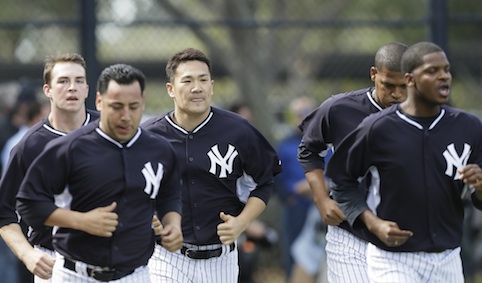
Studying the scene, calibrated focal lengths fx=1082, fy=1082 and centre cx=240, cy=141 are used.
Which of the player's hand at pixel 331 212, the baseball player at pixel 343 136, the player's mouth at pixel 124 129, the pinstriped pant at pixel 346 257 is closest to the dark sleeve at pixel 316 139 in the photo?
the baseball player at pixel 343 136

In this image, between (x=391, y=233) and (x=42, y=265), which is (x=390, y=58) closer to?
(x=391, y=233)

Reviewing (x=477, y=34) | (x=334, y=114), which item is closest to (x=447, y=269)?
(x=334, y=114)

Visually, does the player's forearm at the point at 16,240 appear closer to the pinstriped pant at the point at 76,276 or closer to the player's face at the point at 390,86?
the pinstriped pant at the point at 76,276

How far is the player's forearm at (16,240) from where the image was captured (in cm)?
629

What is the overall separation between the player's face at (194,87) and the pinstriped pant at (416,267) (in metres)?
1.56

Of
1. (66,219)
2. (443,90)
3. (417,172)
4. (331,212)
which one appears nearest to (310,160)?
(331,212)

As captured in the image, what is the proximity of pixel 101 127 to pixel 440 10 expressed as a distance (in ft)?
17.8

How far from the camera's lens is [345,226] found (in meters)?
7.08

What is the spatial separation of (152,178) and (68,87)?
4.02 feet

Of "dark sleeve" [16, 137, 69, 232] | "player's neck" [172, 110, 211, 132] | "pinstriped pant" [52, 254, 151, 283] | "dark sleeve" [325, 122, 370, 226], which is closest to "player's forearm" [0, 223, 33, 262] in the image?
"pinstriped pant" [52, 254, 151, 283]

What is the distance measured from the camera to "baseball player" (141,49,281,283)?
23.1ft

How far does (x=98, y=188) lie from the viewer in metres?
5.83

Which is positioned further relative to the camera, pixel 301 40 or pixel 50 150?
pixel 301 40

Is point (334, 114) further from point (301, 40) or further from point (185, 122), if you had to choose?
point (301, 40)
